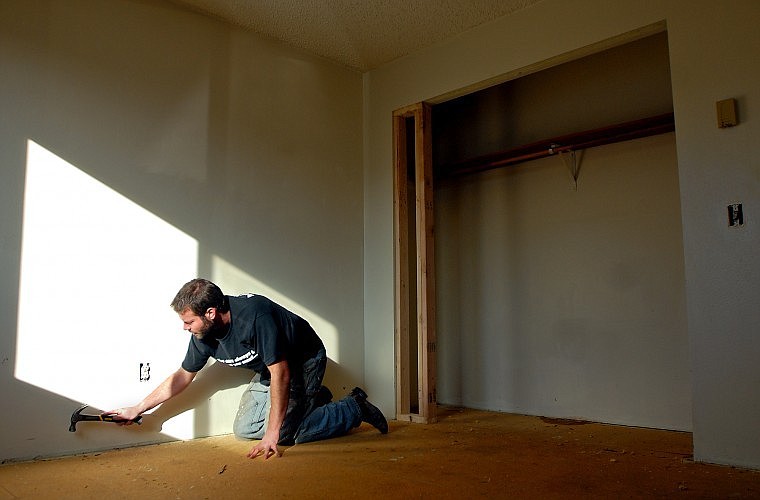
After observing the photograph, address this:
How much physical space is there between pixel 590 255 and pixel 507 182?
96 centimetres

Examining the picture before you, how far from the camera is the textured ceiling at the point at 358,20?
3.86m

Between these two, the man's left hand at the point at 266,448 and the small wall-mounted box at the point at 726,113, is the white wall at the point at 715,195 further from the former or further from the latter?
the man's left hand at the point at 266,448

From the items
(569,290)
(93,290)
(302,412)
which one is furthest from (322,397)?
(569,290)

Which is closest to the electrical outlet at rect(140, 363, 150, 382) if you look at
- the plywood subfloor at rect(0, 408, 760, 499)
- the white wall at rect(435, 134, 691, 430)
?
the plywood subfloor at rect(0, 408, 760, 499)

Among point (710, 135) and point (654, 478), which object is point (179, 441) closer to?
point (654, 478)

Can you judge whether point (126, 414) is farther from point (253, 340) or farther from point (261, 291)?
A: point (261, 291)

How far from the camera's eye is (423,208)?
4.38 metres

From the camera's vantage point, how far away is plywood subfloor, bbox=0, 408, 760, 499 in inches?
97.1

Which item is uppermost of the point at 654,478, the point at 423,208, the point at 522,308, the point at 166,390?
the point at 423,208

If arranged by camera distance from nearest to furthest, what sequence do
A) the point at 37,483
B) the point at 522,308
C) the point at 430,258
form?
the point at 37,483 → the point at 430,258 → the point at 522,308

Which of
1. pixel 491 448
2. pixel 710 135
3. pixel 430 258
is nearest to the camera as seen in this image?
pixel 710 135

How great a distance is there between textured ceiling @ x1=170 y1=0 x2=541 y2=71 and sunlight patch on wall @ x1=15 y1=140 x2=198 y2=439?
1.42 meters

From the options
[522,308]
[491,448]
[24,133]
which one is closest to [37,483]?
[24,133]

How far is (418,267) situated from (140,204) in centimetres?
195
